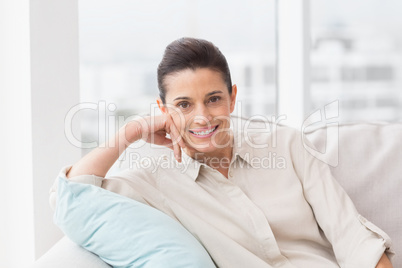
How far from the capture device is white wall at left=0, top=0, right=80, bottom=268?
1.84 meters

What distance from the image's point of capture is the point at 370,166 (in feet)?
5.86

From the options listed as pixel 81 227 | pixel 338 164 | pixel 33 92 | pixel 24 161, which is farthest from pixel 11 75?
pixel 338 164

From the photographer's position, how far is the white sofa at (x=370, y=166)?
1744mm

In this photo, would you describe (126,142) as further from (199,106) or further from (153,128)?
(199,106)

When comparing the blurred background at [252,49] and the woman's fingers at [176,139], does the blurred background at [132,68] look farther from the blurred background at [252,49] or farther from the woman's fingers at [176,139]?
the woman's fingers at [176,139]

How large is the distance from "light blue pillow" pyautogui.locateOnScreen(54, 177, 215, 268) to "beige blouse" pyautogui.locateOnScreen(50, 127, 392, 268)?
10cm

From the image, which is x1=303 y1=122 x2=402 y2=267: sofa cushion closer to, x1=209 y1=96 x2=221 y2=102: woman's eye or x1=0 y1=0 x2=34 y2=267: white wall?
x1=209 y1=96 x2=221 y2=102: woman's eye

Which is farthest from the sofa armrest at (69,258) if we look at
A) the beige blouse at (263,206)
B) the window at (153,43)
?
the window at (153,43)

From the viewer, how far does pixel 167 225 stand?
4.31 ft

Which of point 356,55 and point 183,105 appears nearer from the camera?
point 183,105

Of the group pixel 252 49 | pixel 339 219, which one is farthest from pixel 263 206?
pixel 252 49

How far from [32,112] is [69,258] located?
75 centimetres

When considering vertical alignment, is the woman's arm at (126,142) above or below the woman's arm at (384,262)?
above

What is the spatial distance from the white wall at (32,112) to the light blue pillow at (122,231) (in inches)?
22.5
